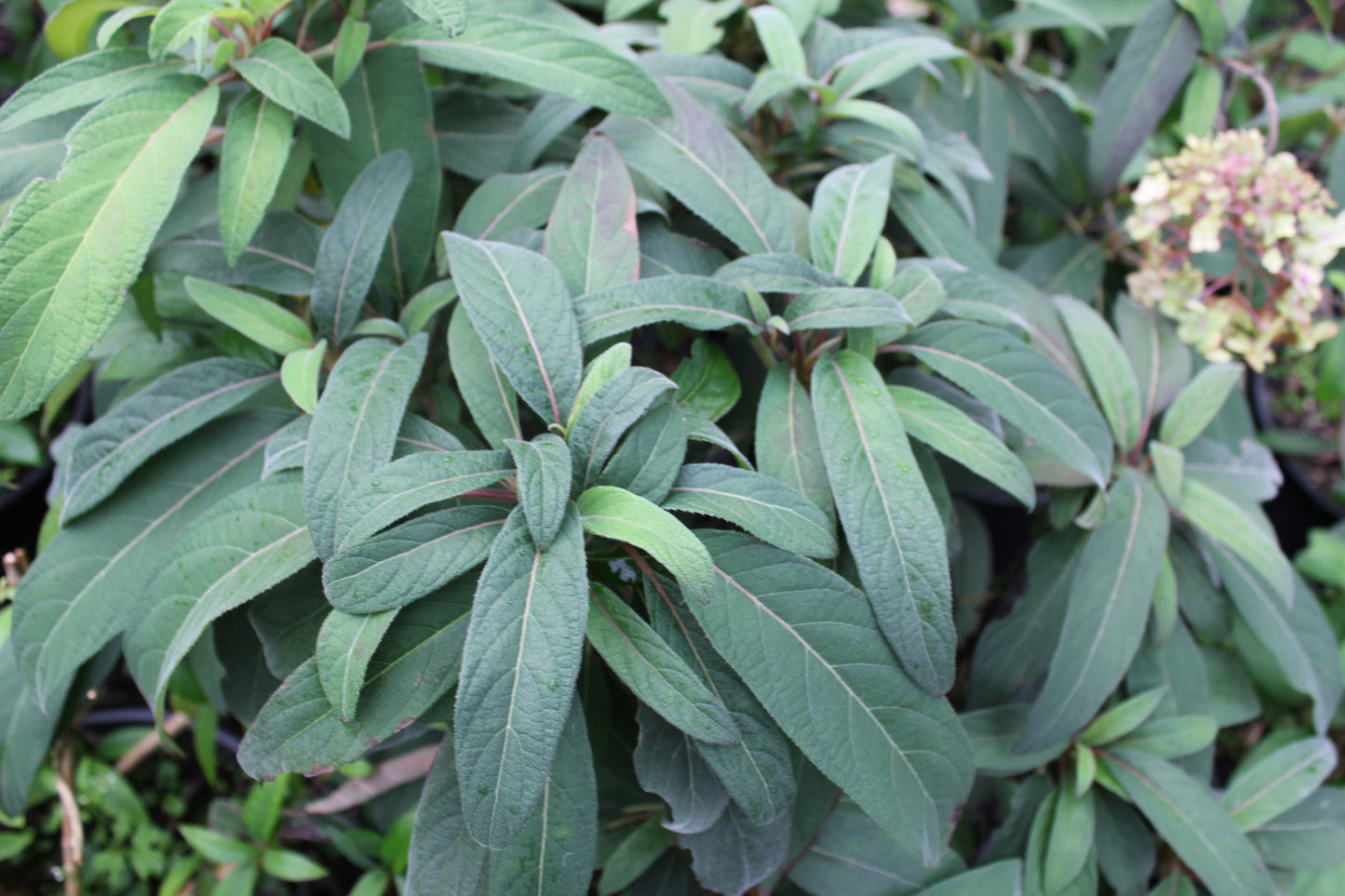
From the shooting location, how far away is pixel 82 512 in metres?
0.81

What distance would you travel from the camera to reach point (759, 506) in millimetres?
677

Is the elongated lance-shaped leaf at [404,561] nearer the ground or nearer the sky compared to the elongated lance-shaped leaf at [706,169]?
nearer the ground

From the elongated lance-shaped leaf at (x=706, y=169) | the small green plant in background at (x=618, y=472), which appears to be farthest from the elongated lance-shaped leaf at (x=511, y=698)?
the elongated lance-shaped leaf at (x=706, y=169)

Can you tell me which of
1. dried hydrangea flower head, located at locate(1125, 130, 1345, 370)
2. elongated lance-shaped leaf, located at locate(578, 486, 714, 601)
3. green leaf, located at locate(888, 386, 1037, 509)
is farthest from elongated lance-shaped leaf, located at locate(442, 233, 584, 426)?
dried hydrangea flower head, located at locate(1125, 130, 1345, 370)

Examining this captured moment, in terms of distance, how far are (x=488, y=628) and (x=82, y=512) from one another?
1.62 ft

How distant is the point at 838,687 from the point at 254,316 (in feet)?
2.15

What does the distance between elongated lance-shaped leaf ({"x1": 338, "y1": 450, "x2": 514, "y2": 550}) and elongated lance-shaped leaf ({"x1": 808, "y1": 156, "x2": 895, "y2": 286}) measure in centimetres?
42

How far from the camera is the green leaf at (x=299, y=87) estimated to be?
0.78m

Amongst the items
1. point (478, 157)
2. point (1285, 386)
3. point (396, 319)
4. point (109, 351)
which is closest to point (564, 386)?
point (396, 319)

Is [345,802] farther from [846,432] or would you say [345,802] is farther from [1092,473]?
[1092,473]

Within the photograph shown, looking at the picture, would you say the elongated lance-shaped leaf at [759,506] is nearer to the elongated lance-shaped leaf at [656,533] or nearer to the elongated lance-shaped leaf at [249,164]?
the elongated lance-shaped leaf at [656,533]

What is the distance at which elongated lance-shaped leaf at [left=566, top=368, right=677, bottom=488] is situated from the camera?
67cm

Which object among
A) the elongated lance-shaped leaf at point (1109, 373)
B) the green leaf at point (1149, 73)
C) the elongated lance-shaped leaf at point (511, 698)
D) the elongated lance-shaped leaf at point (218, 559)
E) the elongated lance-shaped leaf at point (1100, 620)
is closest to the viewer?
the elongated lance-shaped leaf at point (511, 698)

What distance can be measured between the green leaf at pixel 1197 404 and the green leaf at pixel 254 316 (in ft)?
3.37
